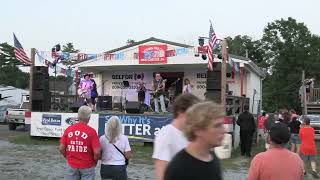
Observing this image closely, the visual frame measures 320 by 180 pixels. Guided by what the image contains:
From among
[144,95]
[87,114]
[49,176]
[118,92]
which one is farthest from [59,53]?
[87,114]

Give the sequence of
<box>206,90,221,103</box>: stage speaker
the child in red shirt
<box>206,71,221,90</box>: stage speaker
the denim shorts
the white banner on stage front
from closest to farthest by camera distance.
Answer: the denim shorts, the child in red shirt, <box>206,90,221,103</box>: stage speaker, <box>206,71,221,90</box>: stage speaker, the white banner on stage front

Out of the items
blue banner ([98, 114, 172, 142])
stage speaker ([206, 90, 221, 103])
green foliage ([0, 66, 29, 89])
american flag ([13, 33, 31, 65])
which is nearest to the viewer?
stage speaker ([206, 90, 221, 103])

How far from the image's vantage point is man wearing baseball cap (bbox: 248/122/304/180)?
4.79 meters

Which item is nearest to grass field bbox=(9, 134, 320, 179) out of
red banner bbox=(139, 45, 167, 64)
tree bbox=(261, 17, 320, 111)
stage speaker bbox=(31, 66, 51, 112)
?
stage speaker bbox=(31, 66, 51, 112)

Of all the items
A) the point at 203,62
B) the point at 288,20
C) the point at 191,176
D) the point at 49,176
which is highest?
the point at 288,20

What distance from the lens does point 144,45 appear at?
2612 cm

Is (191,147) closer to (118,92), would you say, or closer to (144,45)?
(144,45)

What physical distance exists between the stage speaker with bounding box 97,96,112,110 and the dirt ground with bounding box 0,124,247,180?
501 cm

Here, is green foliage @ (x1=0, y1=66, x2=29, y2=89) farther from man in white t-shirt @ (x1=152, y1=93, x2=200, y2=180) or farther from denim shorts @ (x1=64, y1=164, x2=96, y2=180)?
man in white t-shirt @ (x1=152, y1=93, x2=200, y2=180)

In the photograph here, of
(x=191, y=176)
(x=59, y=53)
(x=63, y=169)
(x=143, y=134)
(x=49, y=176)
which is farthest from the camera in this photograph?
(x=59, y=53)

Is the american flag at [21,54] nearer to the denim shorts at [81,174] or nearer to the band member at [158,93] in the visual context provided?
the band member at [158,93]

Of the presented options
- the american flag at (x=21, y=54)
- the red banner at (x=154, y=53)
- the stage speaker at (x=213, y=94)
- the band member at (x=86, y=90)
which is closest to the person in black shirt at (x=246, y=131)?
the stage speaker at (x=213, y=94)

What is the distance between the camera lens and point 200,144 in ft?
10.8

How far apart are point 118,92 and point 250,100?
6734 mm
